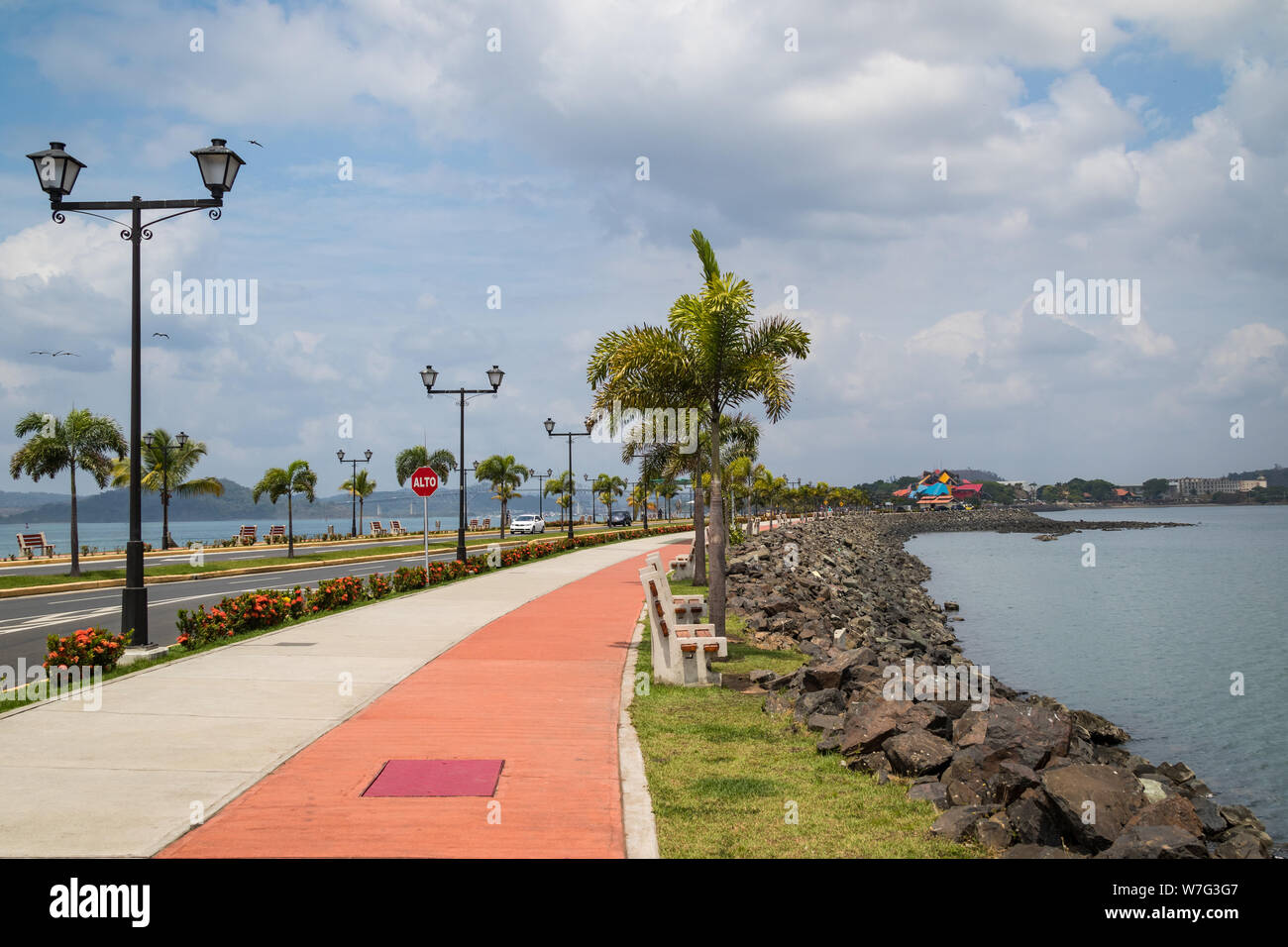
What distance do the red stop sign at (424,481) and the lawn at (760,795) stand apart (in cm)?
1423

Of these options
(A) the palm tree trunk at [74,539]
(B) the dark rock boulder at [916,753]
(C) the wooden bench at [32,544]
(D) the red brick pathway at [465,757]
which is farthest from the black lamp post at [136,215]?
(C) the wooden bench at [32,544]

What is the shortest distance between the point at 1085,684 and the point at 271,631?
1766cm

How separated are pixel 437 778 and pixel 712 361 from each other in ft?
30.4

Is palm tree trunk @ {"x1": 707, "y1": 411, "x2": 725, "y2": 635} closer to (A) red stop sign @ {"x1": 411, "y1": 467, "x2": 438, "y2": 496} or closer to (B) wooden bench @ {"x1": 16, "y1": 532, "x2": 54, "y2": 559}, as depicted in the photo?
(A) red stop sign @ {"x1": 411, "y1": 467, "x2": 438, "y2": 496}

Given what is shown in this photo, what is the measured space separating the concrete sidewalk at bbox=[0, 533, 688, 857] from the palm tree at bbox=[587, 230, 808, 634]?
12.6 ft

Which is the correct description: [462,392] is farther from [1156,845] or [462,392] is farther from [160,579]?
[1156,845]

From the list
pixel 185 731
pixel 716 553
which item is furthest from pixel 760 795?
pixel 716 553

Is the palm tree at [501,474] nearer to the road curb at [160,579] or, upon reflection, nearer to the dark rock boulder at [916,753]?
the road curb at [160,579]

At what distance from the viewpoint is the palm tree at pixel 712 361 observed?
47.7 feet
